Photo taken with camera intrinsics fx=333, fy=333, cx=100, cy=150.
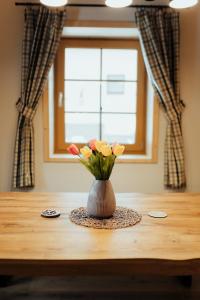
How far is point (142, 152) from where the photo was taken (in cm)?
342

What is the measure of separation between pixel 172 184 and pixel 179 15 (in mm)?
1533

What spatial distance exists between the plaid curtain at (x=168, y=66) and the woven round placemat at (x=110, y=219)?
1292mm

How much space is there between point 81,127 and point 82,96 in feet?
1.04

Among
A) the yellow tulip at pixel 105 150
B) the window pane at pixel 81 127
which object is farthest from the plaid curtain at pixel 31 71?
the yellow tulip at pixel 105 150

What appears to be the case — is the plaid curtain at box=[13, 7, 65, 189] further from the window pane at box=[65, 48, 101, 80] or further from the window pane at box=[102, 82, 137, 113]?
the window pane at box=[102, 82, 137, 113]

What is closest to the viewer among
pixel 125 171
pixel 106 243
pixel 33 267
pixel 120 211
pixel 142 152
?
pixel 33 267

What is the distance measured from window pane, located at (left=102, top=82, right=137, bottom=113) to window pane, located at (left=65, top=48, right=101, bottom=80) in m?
0.17

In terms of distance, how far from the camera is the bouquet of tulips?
5.58ft

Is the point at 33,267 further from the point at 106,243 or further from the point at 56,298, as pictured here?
the point at 56,298

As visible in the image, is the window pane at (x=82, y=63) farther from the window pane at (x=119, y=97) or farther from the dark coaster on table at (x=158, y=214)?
the dark coaster on table at (x=158, y=214)

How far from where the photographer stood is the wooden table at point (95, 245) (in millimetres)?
1358

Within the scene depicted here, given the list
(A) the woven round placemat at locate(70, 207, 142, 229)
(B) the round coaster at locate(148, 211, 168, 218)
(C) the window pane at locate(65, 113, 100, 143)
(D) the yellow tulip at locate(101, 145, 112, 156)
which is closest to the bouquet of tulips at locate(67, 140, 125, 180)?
(D) the yellow tulip at locate(101, 145, 112, 156)

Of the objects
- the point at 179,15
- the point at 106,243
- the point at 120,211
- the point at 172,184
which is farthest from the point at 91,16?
the point at 106,243

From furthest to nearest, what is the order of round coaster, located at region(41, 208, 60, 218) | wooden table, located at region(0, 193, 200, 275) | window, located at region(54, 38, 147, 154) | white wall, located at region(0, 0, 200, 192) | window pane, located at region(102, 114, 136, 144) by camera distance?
window pane, located at region(102, 114, 136, 144) → window, located at region(54, 38, 147, 154) → white wall, located at region(0, 0, 200, 192) → round coaster, located at region(41, 208, 60, 218) → wooden table, located at region(0, 193, 200, 275)
